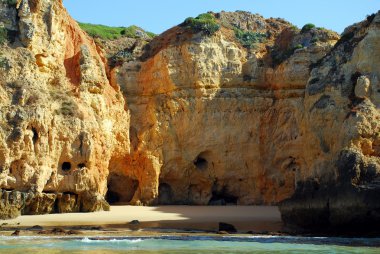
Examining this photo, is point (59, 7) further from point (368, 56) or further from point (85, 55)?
point (368, 56)

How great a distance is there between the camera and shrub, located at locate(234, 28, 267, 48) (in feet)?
134

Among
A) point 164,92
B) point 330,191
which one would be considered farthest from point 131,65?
point 330,191

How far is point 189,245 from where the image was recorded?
60.7 ft

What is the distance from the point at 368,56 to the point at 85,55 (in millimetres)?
16979

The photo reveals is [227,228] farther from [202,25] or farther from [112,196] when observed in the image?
[202,25]

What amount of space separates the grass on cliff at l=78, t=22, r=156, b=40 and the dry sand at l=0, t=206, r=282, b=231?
17185 millimetres

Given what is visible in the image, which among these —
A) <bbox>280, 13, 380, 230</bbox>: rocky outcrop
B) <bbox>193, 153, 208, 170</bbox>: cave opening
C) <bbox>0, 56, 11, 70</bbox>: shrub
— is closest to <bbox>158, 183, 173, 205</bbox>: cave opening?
<bbox>193, 153, 208, 170</bbox>: cave opening

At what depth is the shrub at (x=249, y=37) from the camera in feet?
134

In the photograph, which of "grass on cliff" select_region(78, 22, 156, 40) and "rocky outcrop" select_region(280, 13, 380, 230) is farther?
"grass on cliff" select_region(78, 22, 156, 40)

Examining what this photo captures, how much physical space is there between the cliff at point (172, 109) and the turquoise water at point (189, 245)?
4884 millimetres

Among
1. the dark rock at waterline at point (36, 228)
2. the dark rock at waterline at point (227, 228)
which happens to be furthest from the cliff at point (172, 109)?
the dark rock at waterline at point (36, 228)

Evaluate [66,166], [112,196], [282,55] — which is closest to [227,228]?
[66,166]

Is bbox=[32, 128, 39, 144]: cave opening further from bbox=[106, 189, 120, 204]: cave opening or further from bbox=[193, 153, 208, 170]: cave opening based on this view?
bbox=[193, 153, 208, 170]: cave opening

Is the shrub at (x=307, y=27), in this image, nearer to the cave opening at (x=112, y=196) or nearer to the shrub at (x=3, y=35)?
the cave opening at (x=112, y=196)
